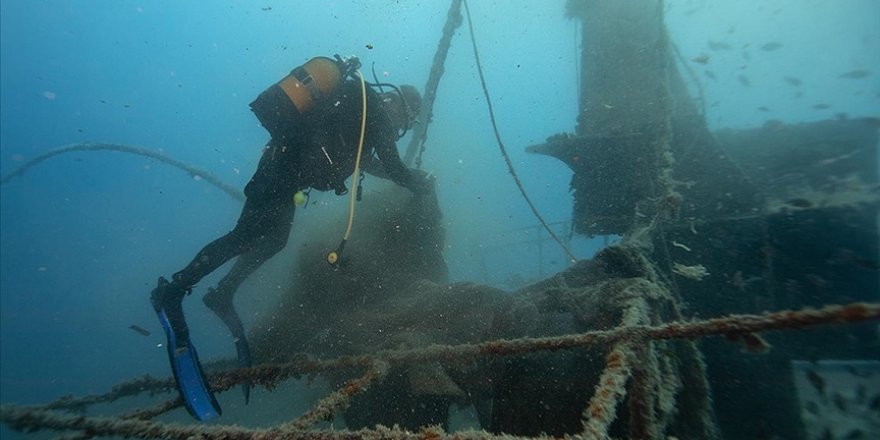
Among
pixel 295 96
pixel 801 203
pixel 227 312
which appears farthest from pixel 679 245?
pixel 227 312

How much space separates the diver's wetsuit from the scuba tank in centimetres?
10

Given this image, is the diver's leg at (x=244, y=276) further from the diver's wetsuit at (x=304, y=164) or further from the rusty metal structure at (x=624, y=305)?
the rusty metal structure at (x=624, y=305)

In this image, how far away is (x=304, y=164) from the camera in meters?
4.97

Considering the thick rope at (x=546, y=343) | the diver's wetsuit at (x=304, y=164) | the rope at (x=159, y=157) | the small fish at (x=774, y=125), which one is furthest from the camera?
the rope at (x=159, y=157)

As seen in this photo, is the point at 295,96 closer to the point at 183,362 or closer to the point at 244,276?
the point at 244,276

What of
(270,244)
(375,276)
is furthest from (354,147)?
(375,276)

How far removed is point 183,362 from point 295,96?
297 centimetres

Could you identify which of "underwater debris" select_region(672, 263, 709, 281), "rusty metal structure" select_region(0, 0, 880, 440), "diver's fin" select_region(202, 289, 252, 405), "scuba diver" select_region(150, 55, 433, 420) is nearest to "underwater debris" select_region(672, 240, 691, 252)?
"rusty metal structure" select_region(0, 0, 880, 440)

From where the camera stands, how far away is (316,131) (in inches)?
195

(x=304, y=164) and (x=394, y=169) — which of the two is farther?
(x=394, y=169)

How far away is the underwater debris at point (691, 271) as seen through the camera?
191 inches

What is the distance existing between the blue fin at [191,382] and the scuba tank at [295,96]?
245cm

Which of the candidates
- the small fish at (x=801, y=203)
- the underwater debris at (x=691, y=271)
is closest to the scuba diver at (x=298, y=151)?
the underwater debris at (x=691, y=271)

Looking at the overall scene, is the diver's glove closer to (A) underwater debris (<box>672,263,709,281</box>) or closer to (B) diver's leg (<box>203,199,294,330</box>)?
(B) diver's leg (<box>203,199,294,330</box>)
